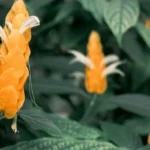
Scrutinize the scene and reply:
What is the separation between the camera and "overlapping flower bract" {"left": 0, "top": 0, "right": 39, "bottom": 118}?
2.68 ft

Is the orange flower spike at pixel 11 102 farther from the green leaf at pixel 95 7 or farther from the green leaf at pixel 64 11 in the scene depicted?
the green leaf at pixel 64 11

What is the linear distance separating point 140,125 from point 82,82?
48 centimetres

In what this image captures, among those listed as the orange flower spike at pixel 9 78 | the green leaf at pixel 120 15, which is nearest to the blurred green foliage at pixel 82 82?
the green leaf at pixel 120 15

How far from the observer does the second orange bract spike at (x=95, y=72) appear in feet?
4.50

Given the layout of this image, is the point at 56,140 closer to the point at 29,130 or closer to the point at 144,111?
the point at 29,130

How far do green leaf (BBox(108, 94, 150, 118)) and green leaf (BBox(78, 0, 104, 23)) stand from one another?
0.22 metres

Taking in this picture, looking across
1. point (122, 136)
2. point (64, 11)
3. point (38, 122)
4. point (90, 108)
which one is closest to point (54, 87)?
point (90, 108)

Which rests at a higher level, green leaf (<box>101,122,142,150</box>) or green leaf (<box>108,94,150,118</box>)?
green leaf (<box>101,122,142,150</box>)

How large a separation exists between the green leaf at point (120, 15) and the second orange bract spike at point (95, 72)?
4.1 inches

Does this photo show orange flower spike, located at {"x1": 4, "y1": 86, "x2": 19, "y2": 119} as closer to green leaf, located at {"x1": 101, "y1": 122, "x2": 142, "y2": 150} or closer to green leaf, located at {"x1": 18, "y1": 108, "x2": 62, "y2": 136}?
green leaf, located at {"x1": 18, "y1": 108, "x2": 62, "y2": 136}

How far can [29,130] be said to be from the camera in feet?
3.81

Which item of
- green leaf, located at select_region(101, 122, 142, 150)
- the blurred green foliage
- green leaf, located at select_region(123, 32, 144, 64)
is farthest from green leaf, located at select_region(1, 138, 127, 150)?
green leaf, located at select_region(123, 32, 144, 64)

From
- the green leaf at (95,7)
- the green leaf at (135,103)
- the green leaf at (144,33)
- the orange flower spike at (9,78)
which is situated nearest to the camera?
the orange flower spike at (9,78)

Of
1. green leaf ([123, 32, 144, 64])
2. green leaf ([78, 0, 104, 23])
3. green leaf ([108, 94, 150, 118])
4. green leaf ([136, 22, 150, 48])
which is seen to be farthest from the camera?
green leaf ([123, 32, 144, 64])
